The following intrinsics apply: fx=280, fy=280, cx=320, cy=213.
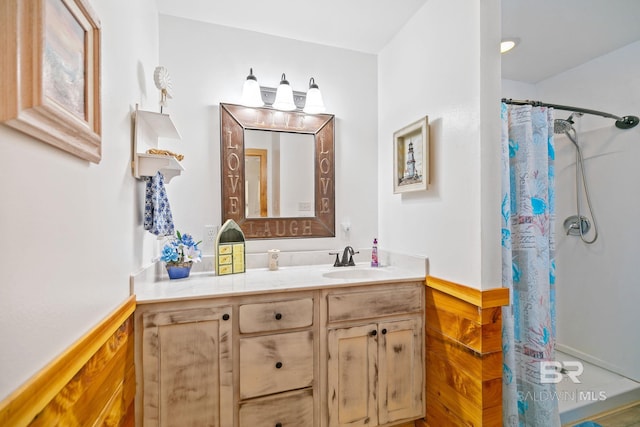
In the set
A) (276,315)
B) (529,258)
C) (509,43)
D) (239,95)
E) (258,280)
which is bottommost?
(276,315)

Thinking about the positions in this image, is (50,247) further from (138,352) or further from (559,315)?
(559,315)

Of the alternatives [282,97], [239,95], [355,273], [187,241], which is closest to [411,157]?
[355,273]

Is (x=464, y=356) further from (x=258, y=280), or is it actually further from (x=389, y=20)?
(x=389, y=20)

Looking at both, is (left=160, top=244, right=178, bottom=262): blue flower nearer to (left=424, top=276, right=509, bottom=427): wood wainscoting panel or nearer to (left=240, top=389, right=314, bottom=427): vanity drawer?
(left=240, top=389, right=314, bottom=427): vanity drawer

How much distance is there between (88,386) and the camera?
0.79 metres

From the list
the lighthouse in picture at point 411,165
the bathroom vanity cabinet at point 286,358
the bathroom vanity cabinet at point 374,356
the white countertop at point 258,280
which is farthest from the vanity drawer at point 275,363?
the lighthouse in picture at point 411,165

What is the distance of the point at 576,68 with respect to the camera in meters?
2.40

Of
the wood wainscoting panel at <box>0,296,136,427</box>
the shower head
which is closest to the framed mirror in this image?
the wood wainscoting panel at <box>0,296,136,427</box>

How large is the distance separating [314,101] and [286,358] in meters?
1.63

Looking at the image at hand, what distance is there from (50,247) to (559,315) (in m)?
3.54

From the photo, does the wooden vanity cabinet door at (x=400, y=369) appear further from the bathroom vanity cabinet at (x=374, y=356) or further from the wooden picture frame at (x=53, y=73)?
the wooden picture frame at (x=53, y=73)

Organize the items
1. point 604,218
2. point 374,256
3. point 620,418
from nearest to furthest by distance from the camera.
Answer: point 620,418 < point 374,256 < point 604,218

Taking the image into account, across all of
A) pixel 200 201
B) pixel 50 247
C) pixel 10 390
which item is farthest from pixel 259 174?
pixel 10 390

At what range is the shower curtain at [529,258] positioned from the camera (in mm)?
1477
